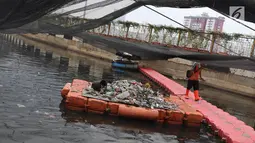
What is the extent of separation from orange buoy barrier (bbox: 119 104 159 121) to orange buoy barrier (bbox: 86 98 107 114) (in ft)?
1.91

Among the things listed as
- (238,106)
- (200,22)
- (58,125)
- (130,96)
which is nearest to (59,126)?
(58,125)

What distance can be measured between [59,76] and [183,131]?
942 cm

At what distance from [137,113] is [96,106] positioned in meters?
1.40

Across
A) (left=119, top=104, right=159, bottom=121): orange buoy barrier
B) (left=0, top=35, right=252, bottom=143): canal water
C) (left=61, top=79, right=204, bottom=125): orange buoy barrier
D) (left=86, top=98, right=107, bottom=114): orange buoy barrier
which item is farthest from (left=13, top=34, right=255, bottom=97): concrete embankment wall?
(left=119, top=104, right=159, bottom=121): orange buoy barrier

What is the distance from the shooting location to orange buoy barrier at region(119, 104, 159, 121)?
10.3 meters

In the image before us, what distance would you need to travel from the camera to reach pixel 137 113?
10.3 m

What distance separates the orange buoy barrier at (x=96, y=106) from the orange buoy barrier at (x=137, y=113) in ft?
1.91

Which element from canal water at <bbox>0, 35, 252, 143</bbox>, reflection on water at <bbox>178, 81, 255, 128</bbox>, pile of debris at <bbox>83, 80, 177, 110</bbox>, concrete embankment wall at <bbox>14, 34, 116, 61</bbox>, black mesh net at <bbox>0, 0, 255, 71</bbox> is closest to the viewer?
black mesh net at <bbox>0, 0, 255, 71</bbox>

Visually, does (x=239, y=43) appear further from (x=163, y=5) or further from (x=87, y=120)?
(x=163, y=5)

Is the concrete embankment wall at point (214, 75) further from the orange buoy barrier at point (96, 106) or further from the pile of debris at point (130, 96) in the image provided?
the orange buoy barrier at point (96, 106)

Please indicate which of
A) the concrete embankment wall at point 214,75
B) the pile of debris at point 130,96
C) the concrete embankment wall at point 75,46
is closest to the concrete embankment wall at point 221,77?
the concrete embankment wall at point 214,75

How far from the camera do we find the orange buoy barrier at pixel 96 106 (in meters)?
10.4

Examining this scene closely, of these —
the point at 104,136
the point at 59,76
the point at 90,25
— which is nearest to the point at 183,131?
the point at 104,136

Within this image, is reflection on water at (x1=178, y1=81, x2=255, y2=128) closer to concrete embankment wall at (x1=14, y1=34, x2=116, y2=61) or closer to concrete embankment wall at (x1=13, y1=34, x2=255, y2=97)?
concrete embankment wall at (x1=13, y1=34, x2=255, y2=97)
